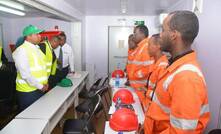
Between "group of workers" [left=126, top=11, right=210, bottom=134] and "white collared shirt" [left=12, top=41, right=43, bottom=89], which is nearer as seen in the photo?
"group of workers" [left=126, top=11, right=210, bottom=134]

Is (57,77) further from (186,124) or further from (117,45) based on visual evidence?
(186,124)

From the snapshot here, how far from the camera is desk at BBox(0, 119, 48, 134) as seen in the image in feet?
5.89

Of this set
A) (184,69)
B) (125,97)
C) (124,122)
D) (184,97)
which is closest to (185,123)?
(184,97)

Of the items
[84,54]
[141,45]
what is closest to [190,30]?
[141,45]

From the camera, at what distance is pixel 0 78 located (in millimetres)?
3617

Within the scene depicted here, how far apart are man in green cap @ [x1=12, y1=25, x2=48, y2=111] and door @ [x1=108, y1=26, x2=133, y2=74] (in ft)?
11.5

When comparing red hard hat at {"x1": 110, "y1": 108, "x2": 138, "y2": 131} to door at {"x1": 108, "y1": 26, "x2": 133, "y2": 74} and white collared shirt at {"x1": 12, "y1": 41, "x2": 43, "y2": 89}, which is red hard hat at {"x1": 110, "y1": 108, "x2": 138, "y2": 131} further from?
door at {"x1": 108, "y1": 26, "x2": 133, "y2": 74}

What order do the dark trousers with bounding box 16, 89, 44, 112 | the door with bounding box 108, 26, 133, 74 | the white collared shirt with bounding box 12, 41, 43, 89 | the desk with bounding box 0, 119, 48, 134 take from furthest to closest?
1. the door with bounding box 108, 26, 133, 74
2. the dark trousers with bounding box 16, 89, 44, 112
3. the white collared shirt with bounding box 12, 41, 43, 89
4. the desk with bounding box 0, 119, 48, 134

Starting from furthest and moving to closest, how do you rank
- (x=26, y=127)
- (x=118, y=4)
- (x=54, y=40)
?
(x=118, y=4) → (x=54, y=40) → (x=26, y=127)

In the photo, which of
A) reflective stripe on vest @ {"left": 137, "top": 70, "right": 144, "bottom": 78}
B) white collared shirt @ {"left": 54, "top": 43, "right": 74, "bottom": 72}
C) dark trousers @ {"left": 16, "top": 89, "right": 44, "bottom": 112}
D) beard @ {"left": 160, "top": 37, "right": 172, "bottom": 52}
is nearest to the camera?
beard @ {"left": 160, "top": 37, "right": 172, "bottom": 52}

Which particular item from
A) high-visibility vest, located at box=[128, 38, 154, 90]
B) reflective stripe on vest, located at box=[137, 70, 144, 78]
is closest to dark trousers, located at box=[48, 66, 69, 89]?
high-visibility vest, located at box=[128, 38, 154, 90]

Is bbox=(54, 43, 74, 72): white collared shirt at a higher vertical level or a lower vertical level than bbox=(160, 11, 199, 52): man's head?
lower

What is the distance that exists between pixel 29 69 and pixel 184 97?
205cm

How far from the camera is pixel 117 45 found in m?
6.09
